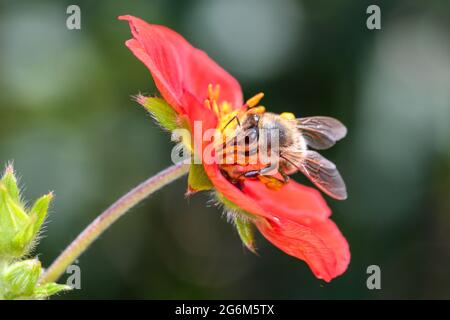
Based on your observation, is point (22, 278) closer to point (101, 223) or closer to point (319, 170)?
point (101, 223)

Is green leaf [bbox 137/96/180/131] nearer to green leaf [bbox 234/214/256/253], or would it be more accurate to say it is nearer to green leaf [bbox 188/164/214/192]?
green leaf [bbox 188/164/214/192]

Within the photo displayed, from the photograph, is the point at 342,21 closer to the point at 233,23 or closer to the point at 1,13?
the point at 233,23

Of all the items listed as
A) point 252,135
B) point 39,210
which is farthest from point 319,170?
point 39,210

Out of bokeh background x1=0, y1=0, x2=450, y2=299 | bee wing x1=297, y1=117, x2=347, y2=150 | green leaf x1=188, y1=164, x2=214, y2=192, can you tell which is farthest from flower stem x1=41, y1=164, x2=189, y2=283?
bokeh background x1=0, y1=0, x2=450, y2=299

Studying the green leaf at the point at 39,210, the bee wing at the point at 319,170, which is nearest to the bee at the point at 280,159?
the bee wing at the point at 319,170

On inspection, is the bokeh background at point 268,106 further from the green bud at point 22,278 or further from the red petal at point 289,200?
the green bud at point 22,278

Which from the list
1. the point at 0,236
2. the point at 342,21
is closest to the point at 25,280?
the point at 0,236
